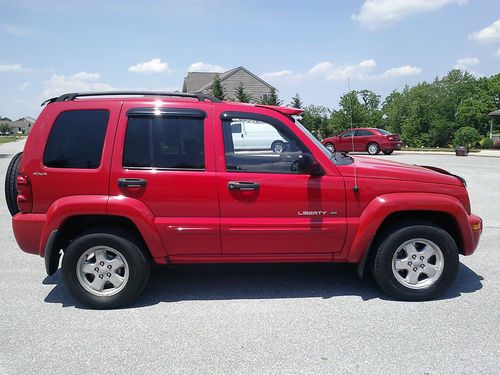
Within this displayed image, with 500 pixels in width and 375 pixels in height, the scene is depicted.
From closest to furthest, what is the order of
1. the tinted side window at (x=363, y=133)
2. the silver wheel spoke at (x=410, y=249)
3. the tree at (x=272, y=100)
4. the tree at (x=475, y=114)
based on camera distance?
the silver wheel spoke at (x=410, y=249) < the tinted side window at (x=363, y=133) < the tree at (x=272, y=100) < the tree at (x=475, y=114)

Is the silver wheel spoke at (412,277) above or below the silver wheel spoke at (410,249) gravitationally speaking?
below

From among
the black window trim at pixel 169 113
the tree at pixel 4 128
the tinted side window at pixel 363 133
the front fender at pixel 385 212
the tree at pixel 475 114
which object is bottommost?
the front fender at pixel 385 212

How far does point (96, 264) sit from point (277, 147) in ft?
6.83

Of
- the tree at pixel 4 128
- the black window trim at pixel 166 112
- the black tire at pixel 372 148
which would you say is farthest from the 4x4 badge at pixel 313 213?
the tree at pixel 4 128

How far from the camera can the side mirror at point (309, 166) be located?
372 cm

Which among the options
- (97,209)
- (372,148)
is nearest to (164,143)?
(97,209)

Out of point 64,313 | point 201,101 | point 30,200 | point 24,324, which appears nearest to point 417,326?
point 201,101

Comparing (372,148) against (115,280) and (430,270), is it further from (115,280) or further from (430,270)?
(115,280)

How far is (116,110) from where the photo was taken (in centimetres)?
385

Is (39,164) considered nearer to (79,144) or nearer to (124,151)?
(79,144)

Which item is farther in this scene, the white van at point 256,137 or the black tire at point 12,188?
the black tire at point 12,188

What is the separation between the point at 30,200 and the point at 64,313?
1095 millimetres

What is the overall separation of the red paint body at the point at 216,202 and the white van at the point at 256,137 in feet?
0.59

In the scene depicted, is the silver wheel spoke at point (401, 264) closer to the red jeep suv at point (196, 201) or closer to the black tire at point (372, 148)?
the red jeep suv at point (196, 201)
